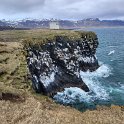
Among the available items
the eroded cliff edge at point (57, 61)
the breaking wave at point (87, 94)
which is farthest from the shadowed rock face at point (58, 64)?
the breaking wave at point (87, 94)

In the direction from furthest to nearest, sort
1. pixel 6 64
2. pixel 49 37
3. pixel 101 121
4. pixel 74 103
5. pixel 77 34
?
pixel 77 34
pixel 49 37
pixel 74 103
pixel 6 64
pixel 101 121

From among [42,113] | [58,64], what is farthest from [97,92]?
[42,113]

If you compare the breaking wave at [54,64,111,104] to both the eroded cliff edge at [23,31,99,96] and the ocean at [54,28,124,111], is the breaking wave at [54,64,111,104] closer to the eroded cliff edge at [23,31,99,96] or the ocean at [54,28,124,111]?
the ocean at [54,28,124,111]

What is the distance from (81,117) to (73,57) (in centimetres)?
6205

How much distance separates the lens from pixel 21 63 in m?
50.3

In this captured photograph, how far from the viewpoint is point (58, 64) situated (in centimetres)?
8175

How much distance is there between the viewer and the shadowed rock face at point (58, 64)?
68.9 m

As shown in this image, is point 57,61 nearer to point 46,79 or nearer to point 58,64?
point 58,64

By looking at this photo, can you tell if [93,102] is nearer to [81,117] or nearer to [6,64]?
[6,64]

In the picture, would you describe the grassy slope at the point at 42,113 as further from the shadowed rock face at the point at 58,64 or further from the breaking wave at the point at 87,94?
the breaking wave at the point at 87,94

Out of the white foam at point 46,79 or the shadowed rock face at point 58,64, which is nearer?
the shadowed rock face at point 58,64

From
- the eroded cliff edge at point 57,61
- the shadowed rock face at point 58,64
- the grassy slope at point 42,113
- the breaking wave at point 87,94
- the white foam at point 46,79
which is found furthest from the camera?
the white foam at point 46,79

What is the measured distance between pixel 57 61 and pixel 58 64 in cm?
84

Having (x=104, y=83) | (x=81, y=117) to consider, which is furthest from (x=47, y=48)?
(x=81, y=117)
